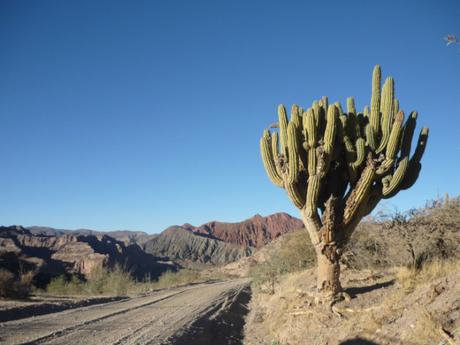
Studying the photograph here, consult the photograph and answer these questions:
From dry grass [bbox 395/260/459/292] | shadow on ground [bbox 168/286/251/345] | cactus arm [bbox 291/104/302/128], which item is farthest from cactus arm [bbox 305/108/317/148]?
shadow on ground [bbox 168/286/251/345]

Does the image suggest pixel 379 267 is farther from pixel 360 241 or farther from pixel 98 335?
pixel 98 335

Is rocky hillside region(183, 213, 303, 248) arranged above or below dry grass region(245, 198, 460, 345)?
above

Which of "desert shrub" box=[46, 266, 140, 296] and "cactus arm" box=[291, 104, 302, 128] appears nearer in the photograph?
"cactus arm" box=[291, 104, 302, 128]

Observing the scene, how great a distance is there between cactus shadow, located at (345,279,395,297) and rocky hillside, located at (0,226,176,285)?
41768 millimetres

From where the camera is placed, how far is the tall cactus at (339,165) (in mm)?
8516

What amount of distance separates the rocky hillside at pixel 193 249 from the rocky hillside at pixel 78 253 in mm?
21080

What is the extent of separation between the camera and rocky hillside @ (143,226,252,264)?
92188mm

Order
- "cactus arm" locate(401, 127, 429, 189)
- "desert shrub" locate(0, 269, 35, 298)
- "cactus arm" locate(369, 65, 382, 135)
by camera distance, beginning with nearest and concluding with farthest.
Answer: "cactus arm" locate(401, 127, 429, 189) → "cactus arm" locate(369, 65, 382, 135) → "desert shrub" locate(0, 269, 35, 298)

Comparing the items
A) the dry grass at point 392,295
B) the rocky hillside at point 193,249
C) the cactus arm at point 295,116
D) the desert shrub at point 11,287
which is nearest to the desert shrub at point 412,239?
the dry grass at point 392,295

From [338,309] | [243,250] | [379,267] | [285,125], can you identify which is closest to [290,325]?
[338,309]

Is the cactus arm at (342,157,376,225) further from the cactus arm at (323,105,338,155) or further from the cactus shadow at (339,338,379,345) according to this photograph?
the cactus shadow at (339,338,379,345)

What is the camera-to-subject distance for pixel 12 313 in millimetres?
12156

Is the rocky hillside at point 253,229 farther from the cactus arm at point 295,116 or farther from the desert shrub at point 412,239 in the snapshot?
the cactus arm at point 295,116

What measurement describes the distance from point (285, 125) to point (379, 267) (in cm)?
704
